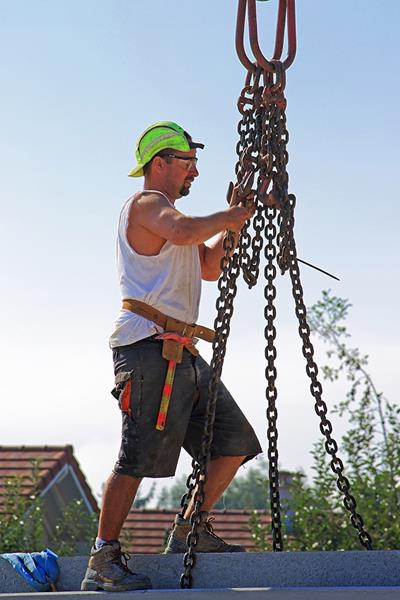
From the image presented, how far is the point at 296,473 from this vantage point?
362 inches

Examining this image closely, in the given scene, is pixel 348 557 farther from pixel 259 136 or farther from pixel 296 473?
pixel 296 473

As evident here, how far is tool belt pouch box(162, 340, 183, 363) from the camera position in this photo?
16.4ft

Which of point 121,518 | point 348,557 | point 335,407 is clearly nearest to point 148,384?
point 121,518

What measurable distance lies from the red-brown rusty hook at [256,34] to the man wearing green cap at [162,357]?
0.45 meters

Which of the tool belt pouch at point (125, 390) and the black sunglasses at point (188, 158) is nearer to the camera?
the tool belt pouch at point (125, 390)

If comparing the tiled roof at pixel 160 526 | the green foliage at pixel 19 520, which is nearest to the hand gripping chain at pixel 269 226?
the green foliage at pixel 19 520

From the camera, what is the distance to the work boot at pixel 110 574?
475cm

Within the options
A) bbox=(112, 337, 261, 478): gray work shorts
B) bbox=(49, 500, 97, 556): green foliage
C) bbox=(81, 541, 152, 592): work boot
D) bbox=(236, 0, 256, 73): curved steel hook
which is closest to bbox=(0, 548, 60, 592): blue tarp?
bbox=(81, 541, 152, 592): work boot

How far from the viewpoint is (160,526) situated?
13.3m

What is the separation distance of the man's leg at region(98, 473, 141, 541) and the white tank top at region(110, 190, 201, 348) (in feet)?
1.79

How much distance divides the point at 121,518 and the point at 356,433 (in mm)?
4544

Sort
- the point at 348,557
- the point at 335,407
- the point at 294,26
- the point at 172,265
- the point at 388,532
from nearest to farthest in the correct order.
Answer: the point at 348,557 → the point at 172,265 → the point at 294,26 → the point at 388,532 → the point at 335,407

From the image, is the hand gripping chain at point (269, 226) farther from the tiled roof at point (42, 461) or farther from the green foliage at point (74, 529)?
the tiled roof at point (42, 461)

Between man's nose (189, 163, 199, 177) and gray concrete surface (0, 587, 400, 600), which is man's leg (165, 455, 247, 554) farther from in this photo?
man's nose (189, 163, 199, 177)
